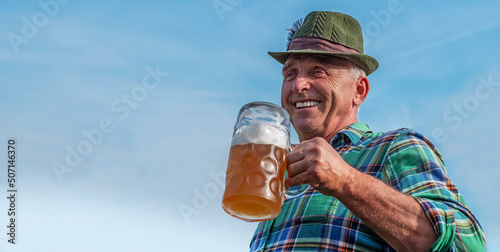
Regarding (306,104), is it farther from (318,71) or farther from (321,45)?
(321,45)

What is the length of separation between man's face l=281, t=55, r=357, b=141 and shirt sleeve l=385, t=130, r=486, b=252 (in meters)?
0.84

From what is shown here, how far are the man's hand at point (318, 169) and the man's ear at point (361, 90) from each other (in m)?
1.76

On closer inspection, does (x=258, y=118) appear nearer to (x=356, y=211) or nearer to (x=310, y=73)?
(x=356, y=211)

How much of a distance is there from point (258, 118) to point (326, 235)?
75 centimetres

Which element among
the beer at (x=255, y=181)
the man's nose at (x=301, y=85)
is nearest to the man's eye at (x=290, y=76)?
the man's nose at (x=301, y=85)

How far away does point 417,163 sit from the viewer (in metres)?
2.79

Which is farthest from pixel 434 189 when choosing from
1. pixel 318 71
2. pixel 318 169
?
pixel 318 71

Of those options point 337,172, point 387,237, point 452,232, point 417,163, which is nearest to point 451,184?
point 417,163

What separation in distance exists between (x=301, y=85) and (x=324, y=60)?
0.25 meters

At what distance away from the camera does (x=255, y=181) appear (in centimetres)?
233

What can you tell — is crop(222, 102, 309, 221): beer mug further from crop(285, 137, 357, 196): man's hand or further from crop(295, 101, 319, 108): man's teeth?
crop(295, 101, 319, 108): man's teeth

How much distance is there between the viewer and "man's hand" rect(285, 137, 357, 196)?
2.24m

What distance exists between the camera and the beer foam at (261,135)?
244 cm

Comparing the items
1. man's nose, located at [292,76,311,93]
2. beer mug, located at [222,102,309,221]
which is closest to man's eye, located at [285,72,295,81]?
man's nose, located at [292,76,311,93]
